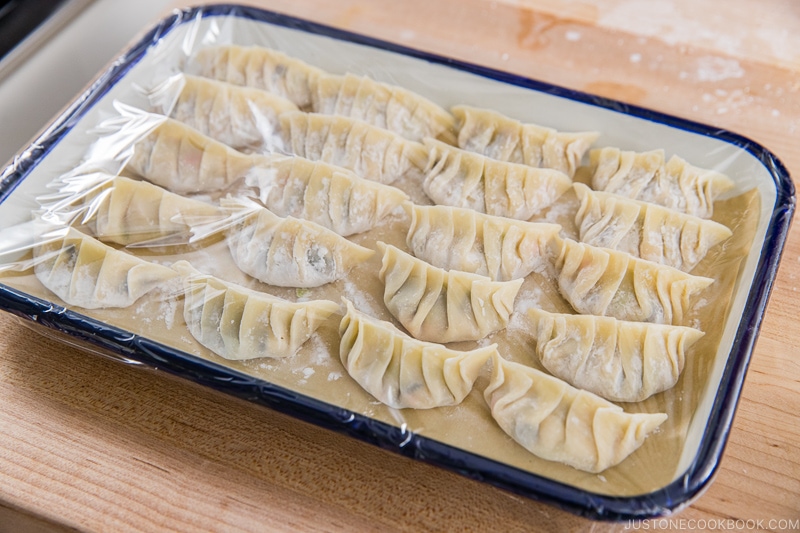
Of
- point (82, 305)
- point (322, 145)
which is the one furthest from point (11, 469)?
point (322, 145)

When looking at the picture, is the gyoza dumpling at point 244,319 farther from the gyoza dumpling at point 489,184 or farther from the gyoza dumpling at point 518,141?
the gyoza dumpling at point 518,141

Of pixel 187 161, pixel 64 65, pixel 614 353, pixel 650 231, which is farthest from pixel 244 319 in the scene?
pixel 64 65

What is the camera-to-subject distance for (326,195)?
2.06 m

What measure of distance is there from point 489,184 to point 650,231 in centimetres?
49

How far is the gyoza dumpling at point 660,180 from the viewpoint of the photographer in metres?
2.04

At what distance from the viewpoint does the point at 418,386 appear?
1.64 m

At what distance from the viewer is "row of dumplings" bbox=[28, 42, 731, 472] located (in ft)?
5.48

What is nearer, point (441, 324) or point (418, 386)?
point (418, 386)

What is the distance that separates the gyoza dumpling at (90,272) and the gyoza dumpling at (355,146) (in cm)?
65

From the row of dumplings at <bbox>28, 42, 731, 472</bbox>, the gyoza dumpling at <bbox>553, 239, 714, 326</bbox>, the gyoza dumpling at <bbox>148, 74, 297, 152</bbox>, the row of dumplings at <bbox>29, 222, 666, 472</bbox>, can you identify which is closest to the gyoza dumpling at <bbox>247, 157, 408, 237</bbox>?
the row of dumplings at <bbox>28, 42, 731, 472</bbox>

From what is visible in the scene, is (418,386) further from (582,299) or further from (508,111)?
(508,111)

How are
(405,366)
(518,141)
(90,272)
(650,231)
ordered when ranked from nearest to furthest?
(405,366), (90,272), (650,231), (518,141)

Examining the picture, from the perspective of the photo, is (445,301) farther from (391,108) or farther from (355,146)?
(391,108)

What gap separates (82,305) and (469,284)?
1.03 metres
